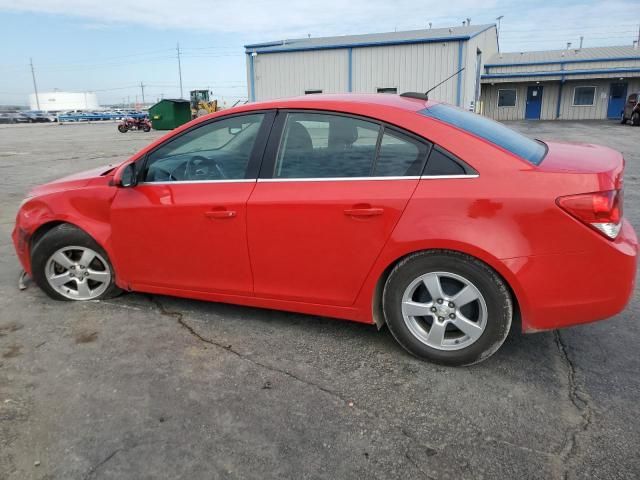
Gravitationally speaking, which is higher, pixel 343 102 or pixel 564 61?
pixel 564 61

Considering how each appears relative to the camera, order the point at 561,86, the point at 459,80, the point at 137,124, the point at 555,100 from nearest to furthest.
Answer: the point at 459,80
the point at 137,124
the point at 561,86
the point at 555,100

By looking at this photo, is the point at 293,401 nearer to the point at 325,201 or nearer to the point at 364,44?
the point at 325,201

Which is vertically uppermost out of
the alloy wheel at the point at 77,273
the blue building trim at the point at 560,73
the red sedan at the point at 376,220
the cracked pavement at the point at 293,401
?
the blue building trim at the point at 560,73

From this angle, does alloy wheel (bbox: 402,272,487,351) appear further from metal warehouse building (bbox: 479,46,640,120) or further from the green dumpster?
metal warehouse building (bbox: 479,46,640,120)

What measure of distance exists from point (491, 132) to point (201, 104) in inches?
1505

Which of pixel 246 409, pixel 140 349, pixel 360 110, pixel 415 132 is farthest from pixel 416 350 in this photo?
→ pixel 140 349

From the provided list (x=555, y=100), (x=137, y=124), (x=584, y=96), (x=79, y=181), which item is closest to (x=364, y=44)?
(x=137, y=124)

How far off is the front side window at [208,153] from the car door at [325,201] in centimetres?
21

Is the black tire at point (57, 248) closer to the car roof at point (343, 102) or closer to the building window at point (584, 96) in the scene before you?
the car roof at point (343, 102)

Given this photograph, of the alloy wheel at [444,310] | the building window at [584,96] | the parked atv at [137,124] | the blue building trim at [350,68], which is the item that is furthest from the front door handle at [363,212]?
the building window at [584,96]

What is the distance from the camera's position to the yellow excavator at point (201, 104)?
3704cm

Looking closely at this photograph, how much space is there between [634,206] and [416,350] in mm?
5749

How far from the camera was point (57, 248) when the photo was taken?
4000 mm

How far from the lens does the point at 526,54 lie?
4353 centimetres
